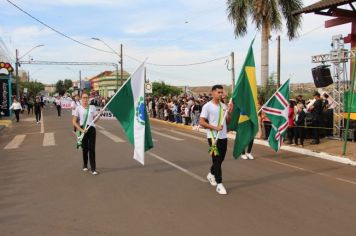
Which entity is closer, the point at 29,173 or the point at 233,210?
the point at 233,210

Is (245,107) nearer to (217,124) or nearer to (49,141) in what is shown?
(217,124)

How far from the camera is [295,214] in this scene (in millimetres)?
6551

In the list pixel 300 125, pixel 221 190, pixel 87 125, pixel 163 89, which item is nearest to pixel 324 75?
pixel 300 125

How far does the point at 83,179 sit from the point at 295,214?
14.8 ft

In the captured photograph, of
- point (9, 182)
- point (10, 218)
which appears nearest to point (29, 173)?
point (9, 182)

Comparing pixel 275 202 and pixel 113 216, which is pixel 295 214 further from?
pixel 113 216

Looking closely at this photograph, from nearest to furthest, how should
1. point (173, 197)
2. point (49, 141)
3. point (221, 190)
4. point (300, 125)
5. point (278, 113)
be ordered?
point (173, 197), point (221, 190), point (278, 113), point (300, 125), point (49, 141)

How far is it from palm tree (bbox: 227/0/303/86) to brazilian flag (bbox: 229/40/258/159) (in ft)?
59.4

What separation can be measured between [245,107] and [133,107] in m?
2.27

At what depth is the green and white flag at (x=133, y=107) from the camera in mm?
9250

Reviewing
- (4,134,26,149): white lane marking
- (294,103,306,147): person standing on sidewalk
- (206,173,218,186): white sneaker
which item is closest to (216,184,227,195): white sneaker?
(206,173,218,186): white sneaker

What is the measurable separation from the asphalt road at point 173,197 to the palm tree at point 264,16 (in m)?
15.9

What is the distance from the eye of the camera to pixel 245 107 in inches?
344

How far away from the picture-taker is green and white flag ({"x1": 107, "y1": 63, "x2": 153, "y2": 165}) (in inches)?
364
